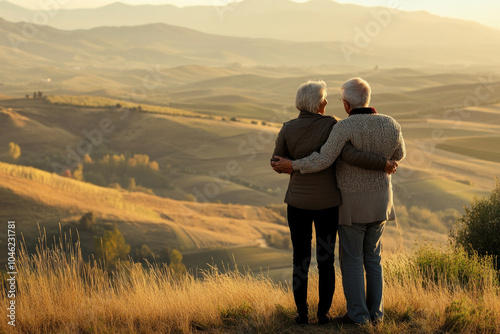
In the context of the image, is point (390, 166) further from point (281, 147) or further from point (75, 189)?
point (75, 189)

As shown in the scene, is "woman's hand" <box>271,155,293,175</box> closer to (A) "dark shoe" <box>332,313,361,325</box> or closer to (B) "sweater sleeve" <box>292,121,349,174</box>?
(B) "sweater sleeve" <box>292,121,349,174</box>

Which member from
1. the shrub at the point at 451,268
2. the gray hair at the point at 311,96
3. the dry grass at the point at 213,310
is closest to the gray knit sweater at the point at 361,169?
the gray hair at the point at 311,96

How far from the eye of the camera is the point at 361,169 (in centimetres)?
502

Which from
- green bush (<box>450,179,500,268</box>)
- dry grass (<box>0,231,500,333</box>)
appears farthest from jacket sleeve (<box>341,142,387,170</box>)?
green bush (<box>450,179,500,268</box>)

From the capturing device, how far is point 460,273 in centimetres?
695

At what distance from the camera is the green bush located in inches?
347

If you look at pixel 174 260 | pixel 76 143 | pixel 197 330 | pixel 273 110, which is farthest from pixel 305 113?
pixel 273 110

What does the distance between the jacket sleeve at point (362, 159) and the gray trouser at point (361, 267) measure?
0.57 m

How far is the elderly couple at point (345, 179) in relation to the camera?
493 cm

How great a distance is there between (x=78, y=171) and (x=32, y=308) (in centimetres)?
9017

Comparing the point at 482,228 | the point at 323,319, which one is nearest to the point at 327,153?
the point at 323,319

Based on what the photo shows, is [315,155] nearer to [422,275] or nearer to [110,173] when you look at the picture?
[422,275]

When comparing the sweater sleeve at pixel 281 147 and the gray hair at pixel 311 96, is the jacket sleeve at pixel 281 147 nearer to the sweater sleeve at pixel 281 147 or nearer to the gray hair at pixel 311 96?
the sweater sleeve at pixel 281 147

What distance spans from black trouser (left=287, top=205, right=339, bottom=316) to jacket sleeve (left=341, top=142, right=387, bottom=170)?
47cm
